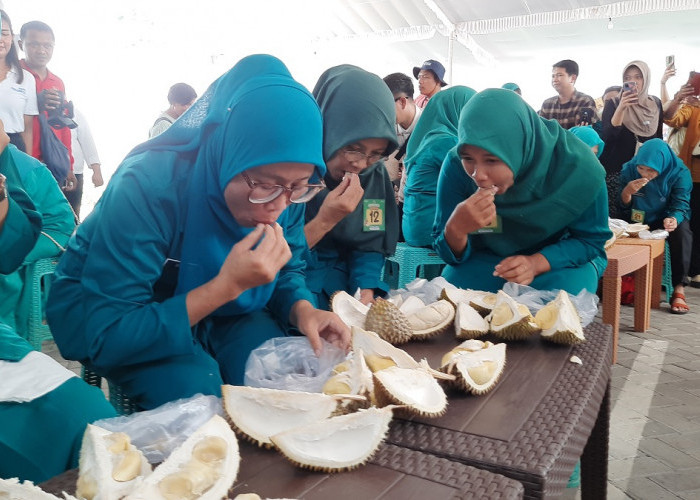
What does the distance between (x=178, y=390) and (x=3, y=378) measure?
0.35 metres

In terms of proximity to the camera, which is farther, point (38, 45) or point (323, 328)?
point (38, 45)

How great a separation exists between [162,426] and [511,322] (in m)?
0.80

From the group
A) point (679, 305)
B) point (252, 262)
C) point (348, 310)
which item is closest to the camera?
point (252, 262)

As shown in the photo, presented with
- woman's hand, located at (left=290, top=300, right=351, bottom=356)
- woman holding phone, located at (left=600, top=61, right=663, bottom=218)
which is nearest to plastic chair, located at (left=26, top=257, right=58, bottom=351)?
woman's hand, located at (left=290, top=300, right=351, bottom=356)

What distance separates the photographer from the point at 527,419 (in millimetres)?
957

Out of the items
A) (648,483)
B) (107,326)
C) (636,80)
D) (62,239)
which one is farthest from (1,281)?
(636,80)

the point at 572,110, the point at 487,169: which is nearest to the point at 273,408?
the point at 487,169

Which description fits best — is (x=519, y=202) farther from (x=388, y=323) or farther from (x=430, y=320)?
(x=388, y=323)

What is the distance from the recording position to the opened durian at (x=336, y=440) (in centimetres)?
77

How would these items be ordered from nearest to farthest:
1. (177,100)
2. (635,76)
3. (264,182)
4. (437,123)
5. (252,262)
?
(252,262) → (264,182) → (437,123) → (635,76) → (177,100)

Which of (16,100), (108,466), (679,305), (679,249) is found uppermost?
(16,100)

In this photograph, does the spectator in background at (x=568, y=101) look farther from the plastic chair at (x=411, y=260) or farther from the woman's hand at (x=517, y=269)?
the woman's hand at (x=517, y=269)

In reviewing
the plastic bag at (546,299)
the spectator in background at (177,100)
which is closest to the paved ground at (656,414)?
the plastic bag at (546,299)

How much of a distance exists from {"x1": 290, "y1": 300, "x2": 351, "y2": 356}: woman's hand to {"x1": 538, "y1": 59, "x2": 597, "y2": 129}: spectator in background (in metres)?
4.28
